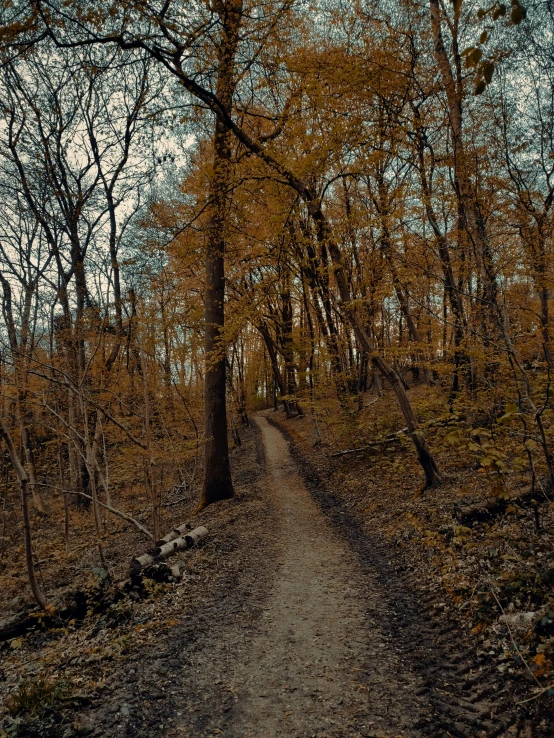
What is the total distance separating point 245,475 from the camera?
14.0 m

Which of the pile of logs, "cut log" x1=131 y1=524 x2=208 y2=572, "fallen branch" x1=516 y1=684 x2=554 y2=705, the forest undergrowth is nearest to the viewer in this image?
"fallen branch" x1=516 y1=684 x2=554 y2=705

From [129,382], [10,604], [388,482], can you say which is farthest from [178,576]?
[129,382]

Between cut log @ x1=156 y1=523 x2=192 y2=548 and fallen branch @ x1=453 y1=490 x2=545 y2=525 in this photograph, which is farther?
cut log @ x1=156 y1=523 x2=192 y2=548

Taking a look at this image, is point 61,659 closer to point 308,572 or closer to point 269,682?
point 269,682

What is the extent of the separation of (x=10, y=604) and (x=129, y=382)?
21.8ft

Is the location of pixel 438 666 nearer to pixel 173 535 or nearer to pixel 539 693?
pixel 539 693

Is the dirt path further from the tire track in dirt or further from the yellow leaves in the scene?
the yellow leaves

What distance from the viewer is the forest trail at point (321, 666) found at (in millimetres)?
2932

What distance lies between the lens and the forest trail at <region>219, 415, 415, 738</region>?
9.62 feet

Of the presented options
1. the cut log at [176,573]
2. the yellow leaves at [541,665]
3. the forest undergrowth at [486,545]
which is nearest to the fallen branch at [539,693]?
the forest undergrowth at [486,545]

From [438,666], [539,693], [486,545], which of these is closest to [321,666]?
[438,666]

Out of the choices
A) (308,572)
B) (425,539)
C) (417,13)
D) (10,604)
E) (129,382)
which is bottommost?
(10,604)

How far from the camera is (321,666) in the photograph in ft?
11.7

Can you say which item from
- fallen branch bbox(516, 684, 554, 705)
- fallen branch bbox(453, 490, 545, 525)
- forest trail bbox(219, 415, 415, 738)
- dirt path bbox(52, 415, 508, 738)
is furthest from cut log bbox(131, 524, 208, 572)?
fallen branch bbox(516, 684, 554, 705)
